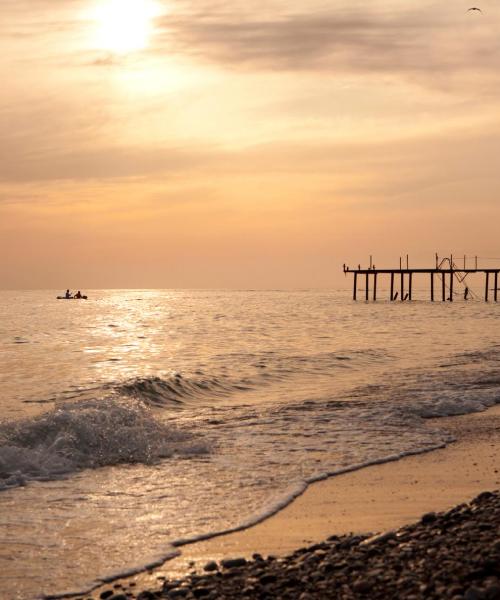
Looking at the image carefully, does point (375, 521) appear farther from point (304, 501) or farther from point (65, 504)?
point (65, 504)

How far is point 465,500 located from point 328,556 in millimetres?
3140

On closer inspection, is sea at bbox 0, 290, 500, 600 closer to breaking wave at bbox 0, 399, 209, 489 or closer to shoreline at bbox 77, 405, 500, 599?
breaking wave at bbox 0, 399, 209, 489

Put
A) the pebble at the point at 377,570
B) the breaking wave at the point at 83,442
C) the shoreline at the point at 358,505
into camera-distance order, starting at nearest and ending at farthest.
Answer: the pebble at the point at 377,570 < the shoreline at the point at 358,505 < the breaking wave at the point at 83,442

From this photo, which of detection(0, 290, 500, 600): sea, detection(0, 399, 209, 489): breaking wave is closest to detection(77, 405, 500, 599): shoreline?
detection(0, 290, 500, 600): sea

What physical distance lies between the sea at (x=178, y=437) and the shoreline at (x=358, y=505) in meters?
0.27

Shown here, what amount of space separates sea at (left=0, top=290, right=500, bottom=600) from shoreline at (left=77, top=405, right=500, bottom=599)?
0.89 feet

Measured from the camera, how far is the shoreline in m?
8.44

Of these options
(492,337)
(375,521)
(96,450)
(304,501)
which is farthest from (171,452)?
(492,337)

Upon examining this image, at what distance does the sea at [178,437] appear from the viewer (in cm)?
918

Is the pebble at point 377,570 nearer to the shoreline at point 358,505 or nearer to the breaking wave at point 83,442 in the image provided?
the shoreline at point 358,505

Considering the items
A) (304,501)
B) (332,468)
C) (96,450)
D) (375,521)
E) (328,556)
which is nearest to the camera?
(328,556)

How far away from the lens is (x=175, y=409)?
898 inches

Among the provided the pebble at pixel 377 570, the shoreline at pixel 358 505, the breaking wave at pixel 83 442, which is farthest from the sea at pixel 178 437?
the pebble at pixel 377 570

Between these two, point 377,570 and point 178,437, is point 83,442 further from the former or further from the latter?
point 377,570
